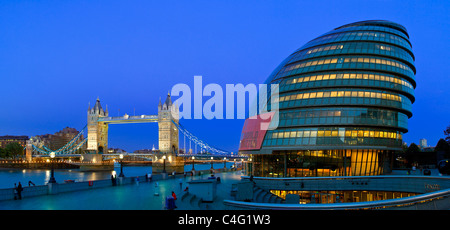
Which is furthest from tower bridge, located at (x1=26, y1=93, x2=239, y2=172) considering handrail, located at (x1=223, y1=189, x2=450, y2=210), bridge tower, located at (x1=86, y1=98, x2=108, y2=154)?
handrail, located at (x1=223, y1=189, x2=450, y2=210)

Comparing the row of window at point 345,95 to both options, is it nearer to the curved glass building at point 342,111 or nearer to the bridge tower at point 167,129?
the curved glass building at point 342,111

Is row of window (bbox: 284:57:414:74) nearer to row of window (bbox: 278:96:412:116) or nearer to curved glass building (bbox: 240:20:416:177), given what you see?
curved glass building (bbox: 240:20:416:177)

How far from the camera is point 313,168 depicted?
47281mm

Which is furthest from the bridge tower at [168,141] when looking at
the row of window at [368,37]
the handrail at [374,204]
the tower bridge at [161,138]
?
the handrail at [374,204]

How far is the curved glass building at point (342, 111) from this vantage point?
4616 cm

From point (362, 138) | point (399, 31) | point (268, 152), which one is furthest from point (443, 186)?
point (399, 31)

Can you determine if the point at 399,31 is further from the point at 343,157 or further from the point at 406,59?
the point at 343,157

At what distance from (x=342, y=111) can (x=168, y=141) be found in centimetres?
12178

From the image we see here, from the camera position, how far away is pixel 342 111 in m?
46.3

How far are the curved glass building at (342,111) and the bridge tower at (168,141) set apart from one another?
338 feet

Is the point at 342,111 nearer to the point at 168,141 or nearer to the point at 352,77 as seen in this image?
the point at 352,77

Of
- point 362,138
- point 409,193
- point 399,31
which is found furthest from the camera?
point 399,31

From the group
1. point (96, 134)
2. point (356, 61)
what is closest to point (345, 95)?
Answer: point (356, 61)
